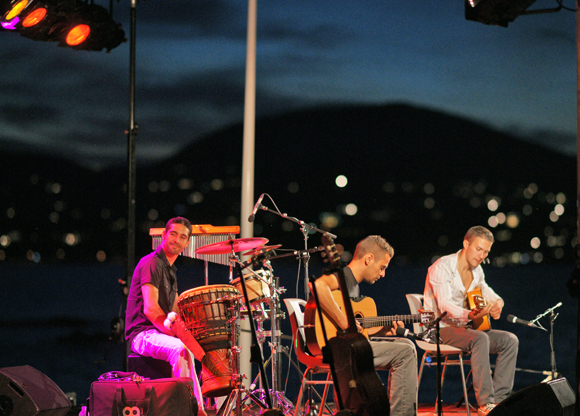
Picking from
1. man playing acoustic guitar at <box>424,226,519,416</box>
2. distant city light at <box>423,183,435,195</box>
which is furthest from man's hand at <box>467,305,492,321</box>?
distant city light at <box>423,183,435,195</box>

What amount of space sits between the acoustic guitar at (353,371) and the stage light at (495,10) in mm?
2430

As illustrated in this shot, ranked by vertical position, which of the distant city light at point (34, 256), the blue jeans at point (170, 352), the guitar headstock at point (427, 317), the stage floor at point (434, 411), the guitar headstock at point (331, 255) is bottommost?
the distant city light at point (34, 256)

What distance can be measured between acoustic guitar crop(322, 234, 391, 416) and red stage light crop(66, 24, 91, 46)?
11.4ft

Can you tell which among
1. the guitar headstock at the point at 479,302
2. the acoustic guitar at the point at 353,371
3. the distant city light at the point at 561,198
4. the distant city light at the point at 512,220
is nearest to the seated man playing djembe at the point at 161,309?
the acoustic guitar at the point at 353,371

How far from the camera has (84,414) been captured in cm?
449

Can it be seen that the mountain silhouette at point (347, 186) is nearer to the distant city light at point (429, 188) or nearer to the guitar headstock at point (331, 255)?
the distant city light at point (429, 188)

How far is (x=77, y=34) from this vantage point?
556cm

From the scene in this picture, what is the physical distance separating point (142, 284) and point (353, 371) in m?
1.94

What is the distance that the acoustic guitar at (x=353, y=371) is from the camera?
3.43 meters

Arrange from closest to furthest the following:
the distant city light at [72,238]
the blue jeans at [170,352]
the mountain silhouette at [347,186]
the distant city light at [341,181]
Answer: the blue jeans at [170,352]
the mountain silhouette at [347,186]
the distant city light at [72,238]
the distant city light at [341,181]

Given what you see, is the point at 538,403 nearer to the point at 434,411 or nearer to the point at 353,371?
the point at 353,371

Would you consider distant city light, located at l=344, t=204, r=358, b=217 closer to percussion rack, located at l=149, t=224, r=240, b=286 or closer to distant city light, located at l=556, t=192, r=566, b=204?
distant city light, located at l=556, t=192, r=566, b=204

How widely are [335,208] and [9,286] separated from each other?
29846mm

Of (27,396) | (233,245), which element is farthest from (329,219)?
(27,396)
